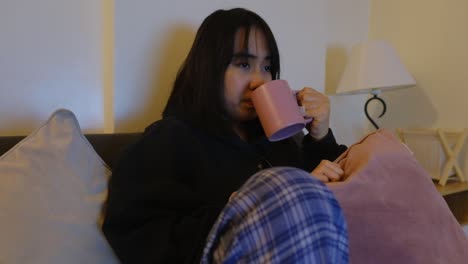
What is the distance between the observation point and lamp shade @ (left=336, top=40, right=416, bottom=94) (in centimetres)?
130

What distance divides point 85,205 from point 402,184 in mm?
547

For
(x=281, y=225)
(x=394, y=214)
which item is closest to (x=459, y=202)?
(x=394, y=214)

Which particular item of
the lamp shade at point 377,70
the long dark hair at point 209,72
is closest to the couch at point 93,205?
the long dark hair at point 209,72

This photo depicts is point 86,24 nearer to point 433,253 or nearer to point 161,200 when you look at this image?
point 161,200

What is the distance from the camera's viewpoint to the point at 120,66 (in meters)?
0.96

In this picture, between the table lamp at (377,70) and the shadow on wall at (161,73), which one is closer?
the shadow on wall at (161,73)

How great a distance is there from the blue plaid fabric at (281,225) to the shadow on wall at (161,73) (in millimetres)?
592

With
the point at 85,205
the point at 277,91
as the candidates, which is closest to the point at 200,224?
the point at 85,205

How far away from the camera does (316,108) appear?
2.97 ft

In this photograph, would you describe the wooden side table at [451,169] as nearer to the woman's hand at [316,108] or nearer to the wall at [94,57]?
the woman's hand at [316,108]

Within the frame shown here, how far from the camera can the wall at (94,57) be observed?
0.88 m

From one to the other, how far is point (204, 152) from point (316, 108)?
0.31m

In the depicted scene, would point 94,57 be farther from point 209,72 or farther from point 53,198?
point 53,198

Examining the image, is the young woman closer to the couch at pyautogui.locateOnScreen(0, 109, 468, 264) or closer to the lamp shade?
the couch at pyautogui.locateOnScreen(0, 109, 468, 264)
